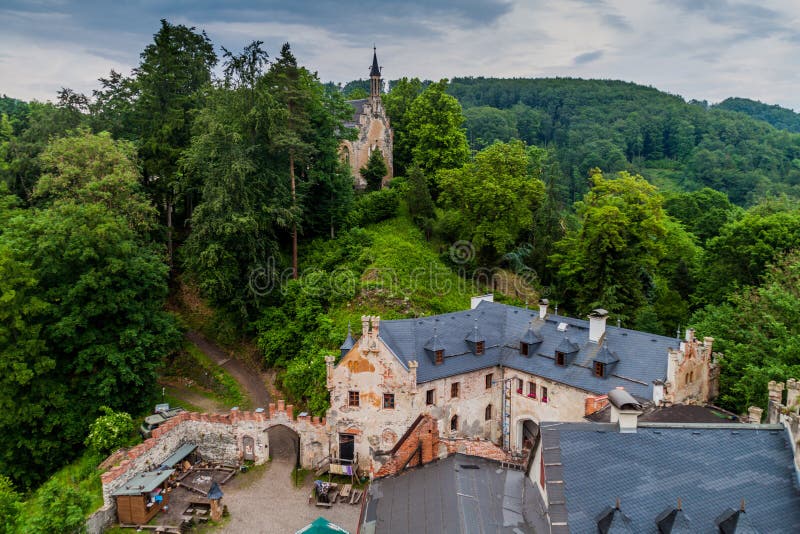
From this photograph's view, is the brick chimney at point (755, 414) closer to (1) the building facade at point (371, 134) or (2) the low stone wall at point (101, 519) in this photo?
(2) the low stone wall at point (101, 519)

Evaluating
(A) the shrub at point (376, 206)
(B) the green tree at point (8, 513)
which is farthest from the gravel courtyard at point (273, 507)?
(A) the shrub at point (376, 206)

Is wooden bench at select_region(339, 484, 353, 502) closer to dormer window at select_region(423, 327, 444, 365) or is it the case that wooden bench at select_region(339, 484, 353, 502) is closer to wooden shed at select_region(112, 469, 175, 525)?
dormer window at select_region(423, 327, 444, 365)

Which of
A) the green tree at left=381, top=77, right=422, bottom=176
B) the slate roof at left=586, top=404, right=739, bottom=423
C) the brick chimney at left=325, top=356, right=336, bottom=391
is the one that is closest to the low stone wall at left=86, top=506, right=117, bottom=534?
the brick chimney at left=325, top=356, right=336, bottom=391

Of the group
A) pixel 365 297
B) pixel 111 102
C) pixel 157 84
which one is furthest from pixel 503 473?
pixel 111 102

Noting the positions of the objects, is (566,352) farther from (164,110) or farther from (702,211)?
(702,211)

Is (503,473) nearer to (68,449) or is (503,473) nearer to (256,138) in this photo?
(68,449)

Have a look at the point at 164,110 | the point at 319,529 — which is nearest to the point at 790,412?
the point at 319,529

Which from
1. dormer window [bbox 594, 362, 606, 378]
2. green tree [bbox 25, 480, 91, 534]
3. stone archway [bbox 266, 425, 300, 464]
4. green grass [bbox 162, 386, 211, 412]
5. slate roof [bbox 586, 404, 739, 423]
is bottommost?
stone archway [bbox 266, 425, 300, 464]
